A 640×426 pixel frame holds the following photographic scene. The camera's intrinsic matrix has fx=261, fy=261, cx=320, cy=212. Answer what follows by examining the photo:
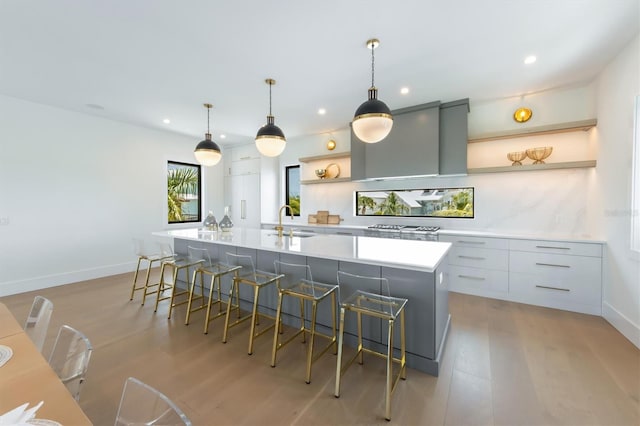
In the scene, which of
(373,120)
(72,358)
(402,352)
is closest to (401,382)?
(402,352)

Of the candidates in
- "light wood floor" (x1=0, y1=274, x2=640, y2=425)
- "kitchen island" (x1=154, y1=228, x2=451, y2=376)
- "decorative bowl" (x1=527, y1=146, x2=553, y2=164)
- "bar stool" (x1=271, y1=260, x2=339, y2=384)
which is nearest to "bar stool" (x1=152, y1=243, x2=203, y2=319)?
"light wood floor" (x1=0, y1=274, x2=640, y2=425)

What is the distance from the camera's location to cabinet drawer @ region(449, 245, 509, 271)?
3.38 metres

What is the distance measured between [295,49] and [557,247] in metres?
3.65

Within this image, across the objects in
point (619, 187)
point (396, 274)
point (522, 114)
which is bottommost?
point (396, 274)

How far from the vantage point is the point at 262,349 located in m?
2.30

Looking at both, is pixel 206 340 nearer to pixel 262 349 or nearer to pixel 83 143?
pixel 262 349

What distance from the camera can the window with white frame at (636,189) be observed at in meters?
2.40

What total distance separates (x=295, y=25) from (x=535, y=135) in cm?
349

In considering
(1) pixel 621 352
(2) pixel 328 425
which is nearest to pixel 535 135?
(1) pixel 621 352

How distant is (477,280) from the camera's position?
3.56 meters

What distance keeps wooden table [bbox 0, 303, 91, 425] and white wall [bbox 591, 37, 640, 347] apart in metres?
3.92

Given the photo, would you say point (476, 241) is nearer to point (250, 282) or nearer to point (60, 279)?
point (250, 282)

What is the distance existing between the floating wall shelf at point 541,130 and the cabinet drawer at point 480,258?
5.21 feet

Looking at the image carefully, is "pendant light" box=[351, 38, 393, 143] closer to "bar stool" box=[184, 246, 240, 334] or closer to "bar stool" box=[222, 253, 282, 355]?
"bar stool" box=[222, 253, 282, 355]
